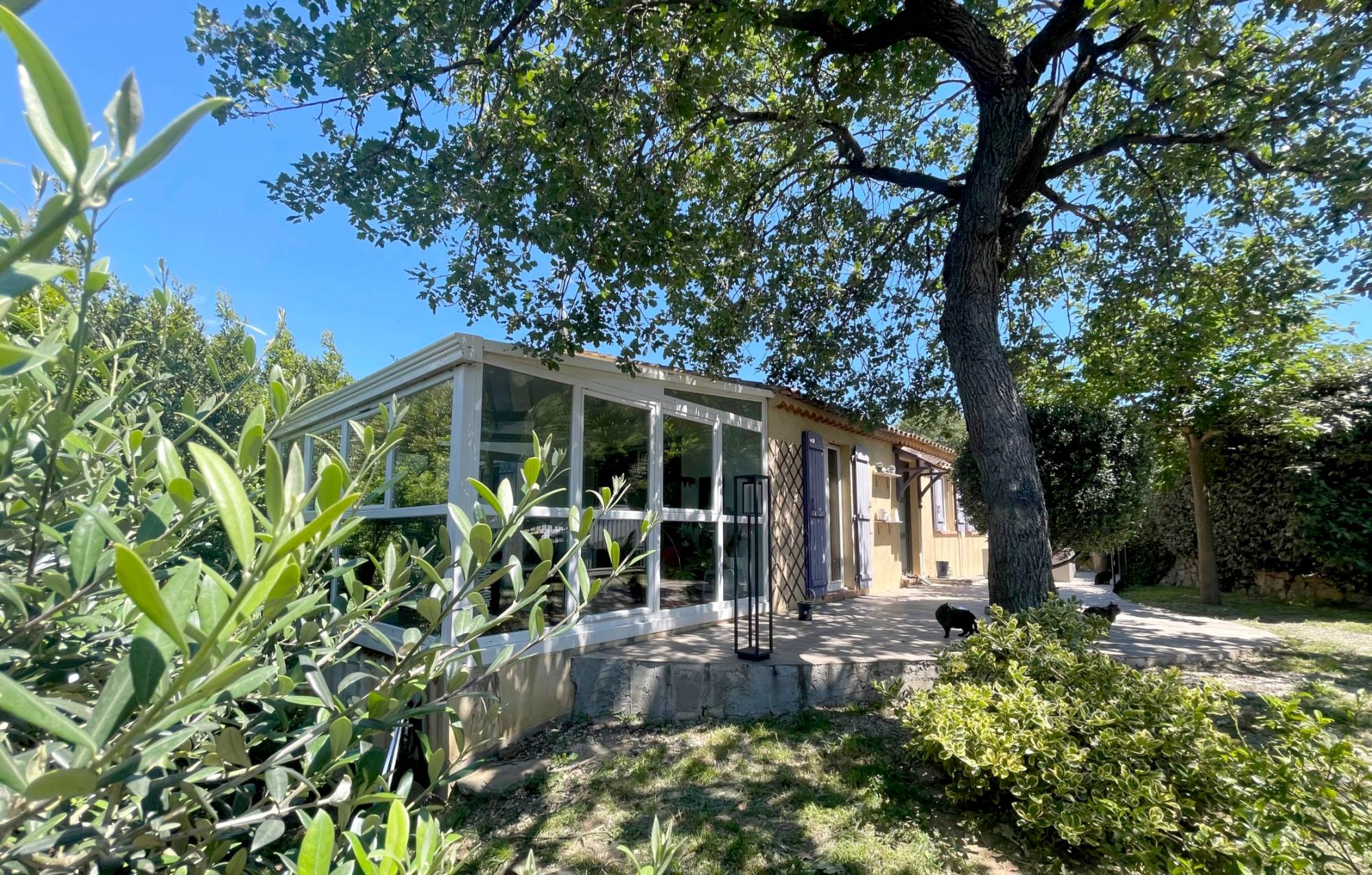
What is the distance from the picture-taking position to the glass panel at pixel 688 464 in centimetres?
620

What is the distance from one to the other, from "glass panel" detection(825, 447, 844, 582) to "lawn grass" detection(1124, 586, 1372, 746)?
4.27 m

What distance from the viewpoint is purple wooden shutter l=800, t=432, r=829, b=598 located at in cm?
785

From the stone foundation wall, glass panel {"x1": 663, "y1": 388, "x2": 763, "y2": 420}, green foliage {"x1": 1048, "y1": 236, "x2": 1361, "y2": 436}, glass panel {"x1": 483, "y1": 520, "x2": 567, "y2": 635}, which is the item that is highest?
green foliage {"x1": 1048, "y1": 236, "x2": 1361, "y2": 436}

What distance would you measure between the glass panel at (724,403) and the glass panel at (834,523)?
1665mm

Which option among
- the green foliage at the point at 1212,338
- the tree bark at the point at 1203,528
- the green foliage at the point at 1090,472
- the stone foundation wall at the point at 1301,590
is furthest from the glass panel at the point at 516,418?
the stone foundation wall at the point at 1301,590

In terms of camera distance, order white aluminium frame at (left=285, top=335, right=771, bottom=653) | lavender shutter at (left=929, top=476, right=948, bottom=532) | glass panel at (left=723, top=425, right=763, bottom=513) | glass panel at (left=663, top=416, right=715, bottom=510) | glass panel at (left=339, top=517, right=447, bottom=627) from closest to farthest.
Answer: white aluminium frame at (left=285, top=335, right=771, bottom=653)
glass panel at (left=339, top=517, right=447, bottom=627)
glass panel at (left=663, top=416, right=715, bottom=510)
glass panel at (left=723, top=425, right=763, bottom=513)
lavender shutter at (left=929, top=476, right=948, bottom=532)

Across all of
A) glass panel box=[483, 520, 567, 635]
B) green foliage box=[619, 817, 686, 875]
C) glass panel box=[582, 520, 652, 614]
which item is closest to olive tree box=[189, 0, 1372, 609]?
glass panel box=[483, 520, 567, 635]

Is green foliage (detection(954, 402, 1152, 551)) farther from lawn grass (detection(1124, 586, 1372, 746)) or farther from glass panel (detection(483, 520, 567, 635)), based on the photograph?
glass panel (detection(483, 520, 567, 635))

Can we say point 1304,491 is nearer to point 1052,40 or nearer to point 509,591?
point 1052,40

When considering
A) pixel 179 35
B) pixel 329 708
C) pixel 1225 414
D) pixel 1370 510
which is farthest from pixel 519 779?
pixel 1370 510

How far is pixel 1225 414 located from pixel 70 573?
10791 mm

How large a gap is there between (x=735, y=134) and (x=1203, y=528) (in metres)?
8.24

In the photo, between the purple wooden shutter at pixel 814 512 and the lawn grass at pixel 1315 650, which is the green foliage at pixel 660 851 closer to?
the lawn grass at pixel 1315 650

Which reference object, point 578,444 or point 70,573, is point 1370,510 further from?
point 70,573
